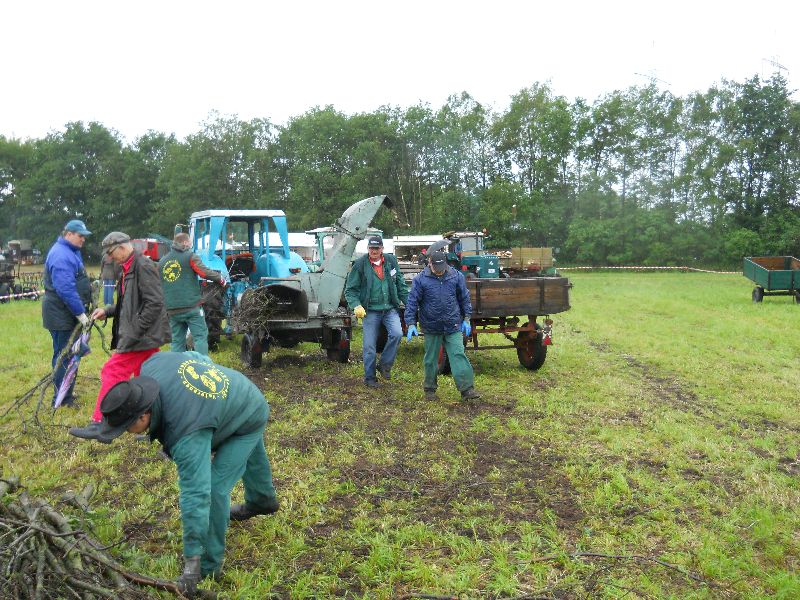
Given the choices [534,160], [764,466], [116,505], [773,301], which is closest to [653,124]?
[534,160]

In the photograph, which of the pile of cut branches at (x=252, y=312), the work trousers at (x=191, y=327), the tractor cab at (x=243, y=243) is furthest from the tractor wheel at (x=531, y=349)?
the work trousers at (x=191, y=327)

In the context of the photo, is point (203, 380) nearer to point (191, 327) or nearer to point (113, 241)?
point (113, 241)

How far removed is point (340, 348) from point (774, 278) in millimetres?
12480

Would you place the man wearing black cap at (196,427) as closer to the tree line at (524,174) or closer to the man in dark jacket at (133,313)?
the man in dark jacket at (133,313)

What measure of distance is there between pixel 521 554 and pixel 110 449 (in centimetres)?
371

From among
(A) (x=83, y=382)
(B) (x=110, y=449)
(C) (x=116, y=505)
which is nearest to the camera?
(C) (x=116, y=505)

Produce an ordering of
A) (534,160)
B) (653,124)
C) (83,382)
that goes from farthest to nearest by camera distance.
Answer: (534,160) → (653,124) → (83,382)

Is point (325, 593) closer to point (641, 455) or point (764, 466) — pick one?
point (641, 455)

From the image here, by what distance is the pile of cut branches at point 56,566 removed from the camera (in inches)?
106

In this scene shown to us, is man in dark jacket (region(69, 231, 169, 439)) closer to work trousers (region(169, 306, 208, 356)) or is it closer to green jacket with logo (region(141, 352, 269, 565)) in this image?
work trousers (region(169, 306, 208, 356))

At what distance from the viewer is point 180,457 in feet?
9.73

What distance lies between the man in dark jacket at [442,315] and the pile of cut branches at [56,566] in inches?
160

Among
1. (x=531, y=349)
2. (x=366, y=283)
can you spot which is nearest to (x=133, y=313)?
(x=366, y=283)

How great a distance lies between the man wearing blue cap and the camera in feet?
20.5
